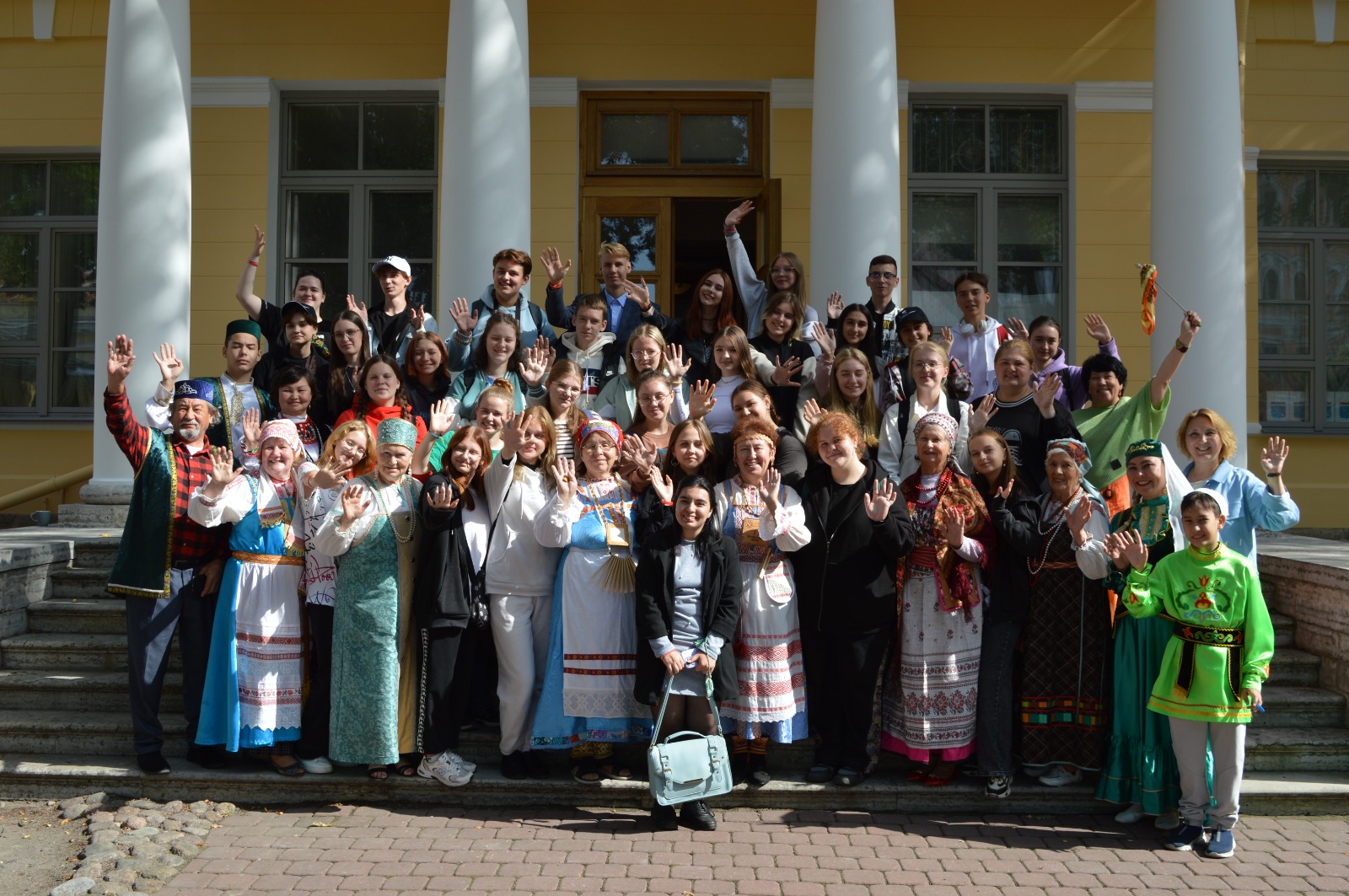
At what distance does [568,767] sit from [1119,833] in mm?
2417

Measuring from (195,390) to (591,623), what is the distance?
2166 mm

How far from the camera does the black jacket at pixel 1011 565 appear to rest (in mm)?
5062

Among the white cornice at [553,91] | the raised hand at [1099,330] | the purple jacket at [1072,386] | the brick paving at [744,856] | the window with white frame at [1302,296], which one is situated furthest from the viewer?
the window with white frame at [1302,296]

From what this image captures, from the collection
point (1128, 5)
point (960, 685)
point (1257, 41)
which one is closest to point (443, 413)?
point (960, 685)

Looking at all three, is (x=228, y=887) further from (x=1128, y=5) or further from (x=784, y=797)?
(x=1128, y=5)

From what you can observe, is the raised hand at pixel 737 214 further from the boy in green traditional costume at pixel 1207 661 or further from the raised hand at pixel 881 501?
the boy in green traditional costume at pixel 1207 661

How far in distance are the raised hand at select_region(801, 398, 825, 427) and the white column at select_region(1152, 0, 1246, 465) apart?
11.3 ft

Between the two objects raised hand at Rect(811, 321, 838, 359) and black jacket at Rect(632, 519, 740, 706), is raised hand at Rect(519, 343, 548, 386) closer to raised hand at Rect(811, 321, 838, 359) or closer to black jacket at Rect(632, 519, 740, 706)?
raised hand at Rect(811, 321, 838, 359)

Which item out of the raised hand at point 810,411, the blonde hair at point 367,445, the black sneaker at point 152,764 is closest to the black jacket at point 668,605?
the raised hand at point 810,411

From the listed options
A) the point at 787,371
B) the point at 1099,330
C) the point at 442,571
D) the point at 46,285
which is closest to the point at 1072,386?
the point at 1099,330

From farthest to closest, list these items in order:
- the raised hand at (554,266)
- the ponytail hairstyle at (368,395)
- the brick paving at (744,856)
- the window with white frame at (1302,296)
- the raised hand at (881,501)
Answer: the window with white frame at (1302,296) → the raised hand at (554,266) → the ponytail hairstyle at (368,395) → the raised hand at (881,501) → the brick paving at (744,856)

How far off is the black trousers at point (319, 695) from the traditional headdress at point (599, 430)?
1370mm

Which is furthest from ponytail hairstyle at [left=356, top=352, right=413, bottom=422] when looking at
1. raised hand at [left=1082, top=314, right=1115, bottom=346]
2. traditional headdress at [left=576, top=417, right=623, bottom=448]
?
raised hand at [left=1082, top=314, right=1115, bottom=346]

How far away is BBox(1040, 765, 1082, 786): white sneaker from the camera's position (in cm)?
514
